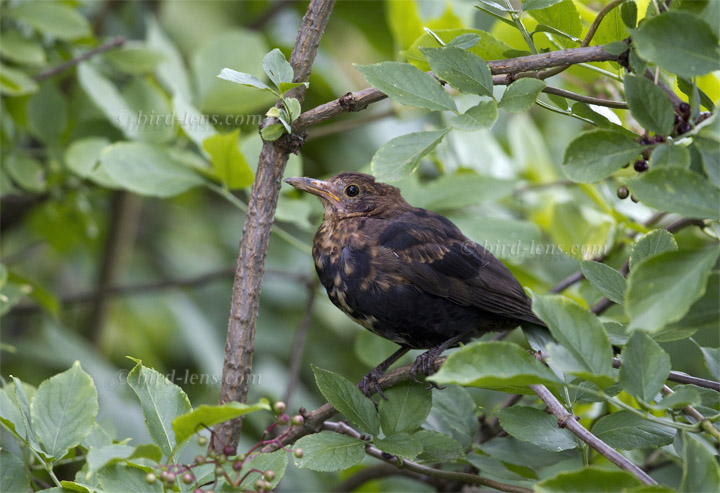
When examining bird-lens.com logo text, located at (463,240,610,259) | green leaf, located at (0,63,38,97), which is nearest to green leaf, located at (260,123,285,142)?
bird-lens.com logo text, located at (463,240,610,259)

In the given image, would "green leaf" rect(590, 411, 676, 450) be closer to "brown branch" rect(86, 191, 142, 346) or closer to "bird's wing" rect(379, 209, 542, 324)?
"bird's wing" rect(379, 209, 542, 324)

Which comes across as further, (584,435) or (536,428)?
(536,428)

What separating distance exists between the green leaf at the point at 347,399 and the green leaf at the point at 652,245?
2.30ft

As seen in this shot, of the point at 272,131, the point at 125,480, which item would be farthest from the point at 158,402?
the point at 272,131

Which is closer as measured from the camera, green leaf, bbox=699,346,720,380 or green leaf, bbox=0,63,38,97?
green leaf, bbox=699,346,720,380

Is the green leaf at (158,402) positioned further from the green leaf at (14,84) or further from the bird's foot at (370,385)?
the green leaf at (14,84)

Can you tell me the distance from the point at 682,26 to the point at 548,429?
91cm

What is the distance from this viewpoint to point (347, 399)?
6.06 ft

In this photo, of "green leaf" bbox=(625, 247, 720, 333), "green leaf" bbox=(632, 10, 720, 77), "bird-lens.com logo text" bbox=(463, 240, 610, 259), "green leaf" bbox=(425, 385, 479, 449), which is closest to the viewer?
"green leaf" bbox=(625, 247, 720, 333)

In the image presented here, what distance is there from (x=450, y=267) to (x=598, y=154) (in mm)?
1279

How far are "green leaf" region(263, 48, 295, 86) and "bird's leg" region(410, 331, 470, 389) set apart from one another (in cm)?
85

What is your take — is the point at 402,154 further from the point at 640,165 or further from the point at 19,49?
the point at 19,49

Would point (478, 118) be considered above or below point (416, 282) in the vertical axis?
above

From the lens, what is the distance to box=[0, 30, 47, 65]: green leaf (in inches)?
121
